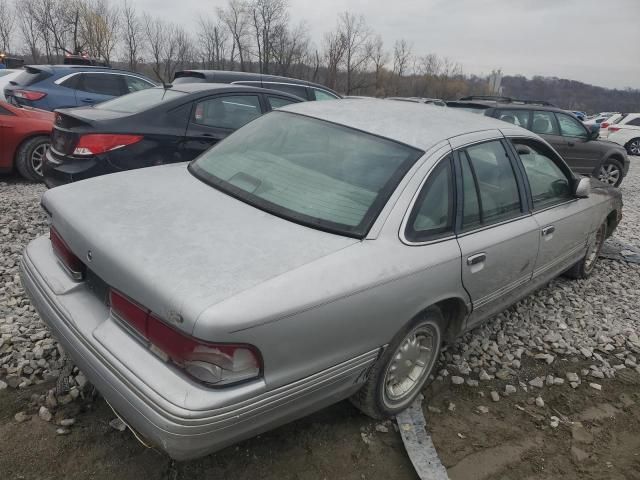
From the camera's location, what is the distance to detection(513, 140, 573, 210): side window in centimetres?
327

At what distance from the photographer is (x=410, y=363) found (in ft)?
8.54

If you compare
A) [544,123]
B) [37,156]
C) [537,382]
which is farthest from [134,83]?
[537,382]

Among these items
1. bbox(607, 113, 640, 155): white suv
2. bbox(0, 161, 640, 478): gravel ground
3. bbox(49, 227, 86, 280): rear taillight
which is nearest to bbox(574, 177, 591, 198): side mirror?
bbox(0, 161, 640, 478): gravel ground

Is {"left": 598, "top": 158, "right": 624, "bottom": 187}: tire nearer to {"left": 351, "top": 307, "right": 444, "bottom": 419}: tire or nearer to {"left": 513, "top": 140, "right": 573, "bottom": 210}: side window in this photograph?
{"left": 513, "top": 140, "right": 573, "bottom": 210}: side window

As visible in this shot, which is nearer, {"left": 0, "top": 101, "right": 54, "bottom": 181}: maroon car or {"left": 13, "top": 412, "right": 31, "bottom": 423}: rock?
{"left": 13, "top": 412, "right": 31, "bottom": 423}: rock

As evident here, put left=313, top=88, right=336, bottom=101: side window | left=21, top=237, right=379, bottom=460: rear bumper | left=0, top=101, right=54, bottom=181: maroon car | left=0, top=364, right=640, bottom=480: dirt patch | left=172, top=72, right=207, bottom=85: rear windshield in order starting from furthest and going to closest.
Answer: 1. left=313, top=88, right=336, bottom=101: side window
2. left=172, top=72, right=207, bottom=85: rear windshield
3. left=0, top=101, right=54, bottom=181: maroon car
4. left=0, top=364, right=640, bottom=480: dirt patch
5. left=21, top=237, right=379, bottom=460: rear bumper

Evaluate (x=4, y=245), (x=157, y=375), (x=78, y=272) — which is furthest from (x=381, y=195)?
(x=4, y=245)

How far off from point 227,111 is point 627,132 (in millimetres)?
16676

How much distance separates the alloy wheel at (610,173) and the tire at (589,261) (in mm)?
5164

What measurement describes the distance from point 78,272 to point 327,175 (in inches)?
51.5

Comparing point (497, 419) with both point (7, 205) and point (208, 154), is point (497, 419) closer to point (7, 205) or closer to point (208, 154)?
point (208, 154)

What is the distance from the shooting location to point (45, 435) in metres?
2.27

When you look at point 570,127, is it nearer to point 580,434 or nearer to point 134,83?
point 580,434

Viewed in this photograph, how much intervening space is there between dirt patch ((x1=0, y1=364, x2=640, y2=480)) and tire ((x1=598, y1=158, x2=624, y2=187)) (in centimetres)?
750
